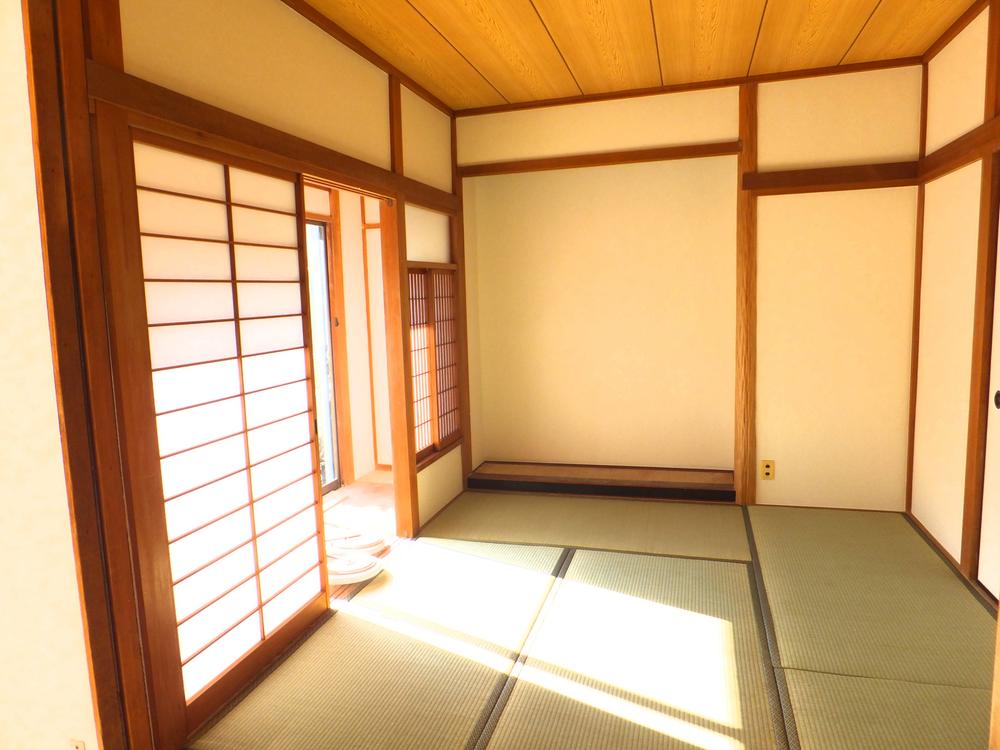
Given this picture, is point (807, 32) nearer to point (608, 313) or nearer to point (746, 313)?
point (746, 313)

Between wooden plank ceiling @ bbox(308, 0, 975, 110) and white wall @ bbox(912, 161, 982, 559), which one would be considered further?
white wall @ bbox(912, 161, 982, 559)

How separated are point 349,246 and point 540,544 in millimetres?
2828

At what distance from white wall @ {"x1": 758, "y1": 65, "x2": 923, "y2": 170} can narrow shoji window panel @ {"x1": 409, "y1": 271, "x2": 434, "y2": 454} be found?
229 centimetres

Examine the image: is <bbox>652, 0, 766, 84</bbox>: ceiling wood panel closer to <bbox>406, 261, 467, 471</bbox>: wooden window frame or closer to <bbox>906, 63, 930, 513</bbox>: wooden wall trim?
<bbox>906, 63, 930, 513</bbox>: wooden wall trim

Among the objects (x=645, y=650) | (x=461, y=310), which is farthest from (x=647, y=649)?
(x=461, y=310)

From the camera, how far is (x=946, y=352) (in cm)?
365

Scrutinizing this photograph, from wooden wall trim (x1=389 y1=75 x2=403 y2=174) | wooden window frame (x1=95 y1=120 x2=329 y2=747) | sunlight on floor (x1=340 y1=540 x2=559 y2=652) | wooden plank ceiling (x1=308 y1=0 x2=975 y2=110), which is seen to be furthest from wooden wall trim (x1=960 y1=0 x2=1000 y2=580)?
wooden window frame (x1=95 y1=120 x2=329 y2=747)

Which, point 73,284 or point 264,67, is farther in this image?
point 264,67

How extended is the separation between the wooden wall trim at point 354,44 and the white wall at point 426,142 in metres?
0.04

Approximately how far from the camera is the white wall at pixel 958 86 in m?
3.21

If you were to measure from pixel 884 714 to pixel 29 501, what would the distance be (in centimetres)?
279

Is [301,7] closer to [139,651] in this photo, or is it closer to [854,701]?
[139,651]

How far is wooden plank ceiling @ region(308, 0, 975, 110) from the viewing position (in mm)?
3115

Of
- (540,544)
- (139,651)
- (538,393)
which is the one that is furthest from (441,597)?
(538,393)
